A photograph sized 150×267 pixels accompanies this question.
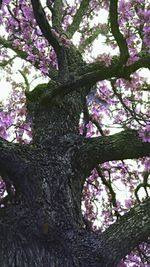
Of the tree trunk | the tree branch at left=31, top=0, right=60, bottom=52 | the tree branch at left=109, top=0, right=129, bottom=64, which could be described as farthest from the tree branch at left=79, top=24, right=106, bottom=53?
the tree branch at left=109, top=0, right=129, bottom=64

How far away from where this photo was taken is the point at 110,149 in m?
3.91

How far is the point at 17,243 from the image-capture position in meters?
3.18

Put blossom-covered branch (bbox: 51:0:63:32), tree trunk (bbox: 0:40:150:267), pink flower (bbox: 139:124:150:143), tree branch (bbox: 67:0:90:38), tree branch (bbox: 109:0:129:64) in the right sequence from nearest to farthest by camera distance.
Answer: tree trunk (bbox: 0:40:150:267)
tree branch (bbox: 109:0:129:64)
pink flower (bbox: 139:124:150:143)
blossom-covered branch (bbox: 51:0:63:32)
tree branch (bbox: 67:0:90:38)

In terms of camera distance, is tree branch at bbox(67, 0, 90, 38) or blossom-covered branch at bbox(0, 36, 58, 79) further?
tree branch at bbox(67, 0, 90, 38)

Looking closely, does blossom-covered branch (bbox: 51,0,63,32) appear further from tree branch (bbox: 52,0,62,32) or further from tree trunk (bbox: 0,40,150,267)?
tree trunk (bbox: 0,40,150,267)

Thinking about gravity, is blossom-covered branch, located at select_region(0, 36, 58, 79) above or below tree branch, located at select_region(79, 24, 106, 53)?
below

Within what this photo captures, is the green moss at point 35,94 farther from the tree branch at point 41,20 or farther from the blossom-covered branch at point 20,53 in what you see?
the tree branch at point 41,20

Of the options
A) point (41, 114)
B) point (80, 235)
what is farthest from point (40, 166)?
point (41, 114)

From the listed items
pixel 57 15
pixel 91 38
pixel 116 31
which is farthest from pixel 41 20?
pixel 91 38

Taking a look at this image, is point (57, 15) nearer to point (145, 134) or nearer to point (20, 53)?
point (20, 53)

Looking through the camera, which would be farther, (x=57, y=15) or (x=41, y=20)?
(x=57, y=15)

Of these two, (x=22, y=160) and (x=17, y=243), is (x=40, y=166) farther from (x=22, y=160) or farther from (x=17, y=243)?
(x=17, y=243)

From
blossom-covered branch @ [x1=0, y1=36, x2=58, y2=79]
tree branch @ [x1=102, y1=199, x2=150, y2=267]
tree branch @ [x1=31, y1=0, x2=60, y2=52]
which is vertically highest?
blossom-covered branch @ [x1=0, y1=36, x2=58, y2=79]

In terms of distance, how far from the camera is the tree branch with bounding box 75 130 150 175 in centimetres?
391
